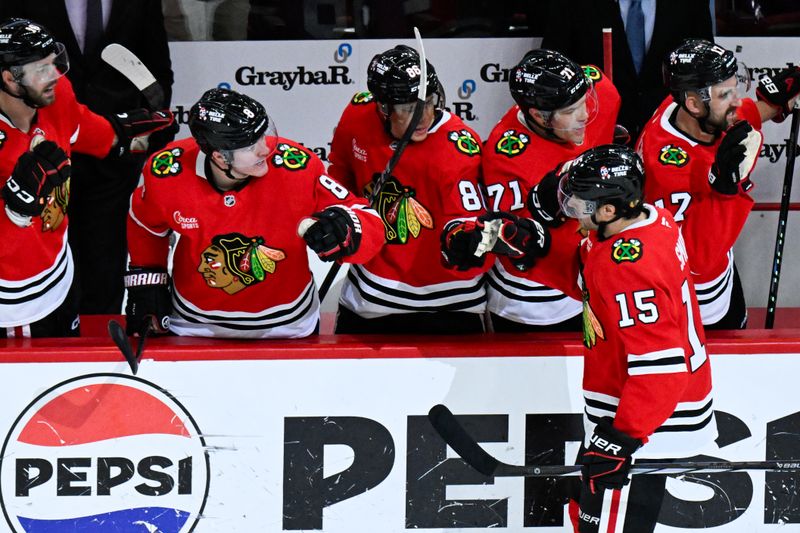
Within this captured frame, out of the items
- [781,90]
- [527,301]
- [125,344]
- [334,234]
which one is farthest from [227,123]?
[781,90]

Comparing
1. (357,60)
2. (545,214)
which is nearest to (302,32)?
(357,60)

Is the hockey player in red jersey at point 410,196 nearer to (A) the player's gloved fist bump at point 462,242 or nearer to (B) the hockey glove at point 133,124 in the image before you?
(A) the player's gloved fist bump at point 462,242

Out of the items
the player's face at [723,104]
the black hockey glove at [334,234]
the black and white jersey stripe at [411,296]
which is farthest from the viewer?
the black and white jersey stripe at [411,296]

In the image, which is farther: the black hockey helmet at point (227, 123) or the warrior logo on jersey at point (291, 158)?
the warrior logo on jersey at point (291, 158)

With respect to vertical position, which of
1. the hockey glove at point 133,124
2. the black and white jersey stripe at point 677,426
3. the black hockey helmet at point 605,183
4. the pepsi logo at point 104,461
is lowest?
the pepsi logo at point 104,461

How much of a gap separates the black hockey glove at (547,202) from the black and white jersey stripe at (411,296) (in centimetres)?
34

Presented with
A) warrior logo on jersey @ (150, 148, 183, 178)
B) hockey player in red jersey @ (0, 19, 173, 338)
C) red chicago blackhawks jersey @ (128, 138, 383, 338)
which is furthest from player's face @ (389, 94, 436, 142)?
hockey player in red jersey @ (0, 19, 173, 338)

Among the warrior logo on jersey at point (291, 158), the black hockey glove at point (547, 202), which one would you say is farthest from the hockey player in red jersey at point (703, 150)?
the warrior logo on jersey at point (291, 158)

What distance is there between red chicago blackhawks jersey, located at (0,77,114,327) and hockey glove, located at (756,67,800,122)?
2032 mm

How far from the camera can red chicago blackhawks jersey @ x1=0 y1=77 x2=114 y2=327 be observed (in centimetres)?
315

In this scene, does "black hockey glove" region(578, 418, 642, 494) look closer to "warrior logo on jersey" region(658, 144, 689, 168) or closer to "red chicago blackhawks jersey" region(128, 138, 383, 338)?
"red chicago blackhawks jersey" region(128, 138, 383, 338)

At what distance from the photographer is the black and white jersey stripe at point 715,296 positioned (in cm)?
344

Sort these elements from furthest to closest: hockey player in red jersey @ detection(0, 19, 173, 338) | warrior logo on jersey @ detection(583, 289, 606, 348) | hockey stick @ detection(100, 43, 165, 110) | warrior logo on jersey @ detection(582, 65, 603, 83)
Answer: hockey stick @ detection(100, 43, 165, 110) → warrior logo on jersey @ detection(582, 65, 603, 83) → hockey player in red jersey @ detection(0, 19, 173, 338) → warrior logo on jersey @ detection(583, 289, 606, 348)

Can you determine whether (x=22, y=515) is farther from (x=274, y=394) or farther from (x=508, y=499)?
(x=508, y=499)
